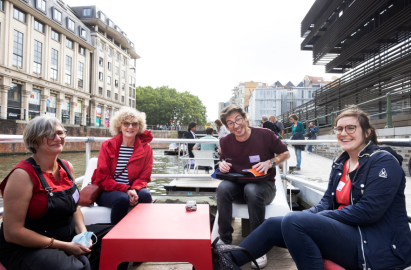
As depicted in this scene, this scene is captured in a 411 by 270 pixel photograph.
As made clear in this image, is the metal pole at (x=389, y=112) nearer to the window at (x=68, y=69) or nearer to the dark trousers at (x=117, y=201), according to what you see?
the dark trousers at (x=117, y=201)

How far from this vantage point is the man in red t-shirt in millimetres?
2252

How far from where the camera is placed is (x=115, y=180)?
8.21ft

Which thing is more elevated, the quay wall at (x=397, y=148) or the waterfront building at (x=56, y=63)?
the waterfront building at (x=56, y=63)

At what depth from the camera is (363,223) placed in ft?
4.38

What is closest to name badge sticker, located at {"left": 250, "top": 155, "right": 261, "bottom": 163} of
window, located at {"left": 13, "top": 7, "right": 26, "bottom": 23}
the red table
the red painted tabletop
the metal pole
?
the red painted tabletop

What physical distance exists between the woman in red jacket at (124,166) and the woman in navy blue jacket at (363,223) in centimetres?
141

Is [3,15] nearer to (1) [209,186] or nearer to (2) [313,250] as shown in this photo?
(1) [209,186]

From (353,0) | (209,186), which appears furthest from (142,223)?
(353,0)

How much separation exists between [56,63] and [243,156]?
31.5m

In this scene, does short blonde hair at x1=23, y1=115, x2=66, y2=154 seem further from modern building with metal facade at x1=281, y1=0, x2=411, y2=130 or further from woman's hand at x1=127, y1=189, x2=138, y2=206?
modern building with metal facade at x1=281, y1=0, x2=411, y2=130

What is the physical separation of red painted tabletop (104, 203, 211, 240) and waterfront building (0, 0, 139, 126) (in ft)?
48.7

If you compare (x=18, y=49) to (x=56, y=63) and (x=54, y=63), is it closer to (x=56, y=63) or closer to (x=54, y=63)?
(x=54, y=63)

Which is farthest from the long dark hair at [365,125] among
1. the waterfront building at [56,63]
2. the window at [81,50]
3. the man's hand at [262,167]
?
the window at [81,50]

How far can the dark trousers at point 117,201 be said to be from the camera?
222 cm
